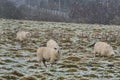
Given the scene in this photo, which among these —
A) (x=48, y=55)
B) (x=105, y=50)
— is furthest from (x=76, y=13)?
(x=48, y=55)

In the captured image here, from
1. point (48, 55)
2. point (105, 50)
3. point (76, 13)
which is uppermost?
point (76, 13)

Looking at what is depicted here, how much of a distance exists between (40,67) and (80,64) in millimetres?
2961

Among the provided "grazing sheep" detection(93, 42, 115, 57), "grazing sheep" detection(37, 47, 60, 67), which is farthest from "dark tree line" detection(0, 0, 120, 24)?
"grazing sheep" detection(37, 47, 60, 67)

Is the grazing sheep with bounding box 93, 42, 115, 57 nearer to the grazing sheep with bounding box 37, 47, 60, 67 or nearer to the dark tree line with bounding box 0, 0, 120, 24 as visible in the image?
the grazing sheep with bounding box 37, 47, 60, 67

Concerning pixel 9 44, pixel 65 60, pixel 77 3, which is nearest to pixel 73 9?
pixel 77 3

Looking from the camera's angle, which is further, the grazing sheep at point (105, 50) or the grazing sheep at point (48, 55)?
the grazing sheep at point (105, 50)

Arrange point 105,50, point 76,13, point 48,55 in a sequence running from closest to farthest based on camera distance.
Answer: point 48,55 → point 105,50 → point 76,13

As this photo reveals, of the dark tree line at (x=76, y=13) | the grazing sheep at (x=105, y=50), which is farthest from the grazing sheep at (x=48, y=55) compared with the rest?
the dark tree line at (x=76, y=13)

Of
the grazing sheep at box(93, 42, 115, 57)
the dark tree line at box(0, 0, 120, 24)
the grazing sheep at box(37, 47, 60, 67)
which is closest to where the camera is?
the grazing sheep at box(37, 47, 60, 67)

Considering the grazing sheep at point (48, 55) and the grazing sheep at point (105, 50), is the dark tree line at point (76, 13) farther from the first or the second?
the grazing sheep at point (48, 55)

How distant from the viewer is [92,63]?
77.5 ft

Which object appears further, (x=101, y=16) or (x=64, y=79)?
(x=101, y=16)

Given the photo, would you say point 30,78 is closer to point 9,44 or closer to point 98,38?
point 9,44

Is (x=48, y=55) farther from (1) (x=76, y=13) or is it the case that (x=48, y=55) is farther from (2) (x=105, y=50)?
(1) (x=76, y=13)
